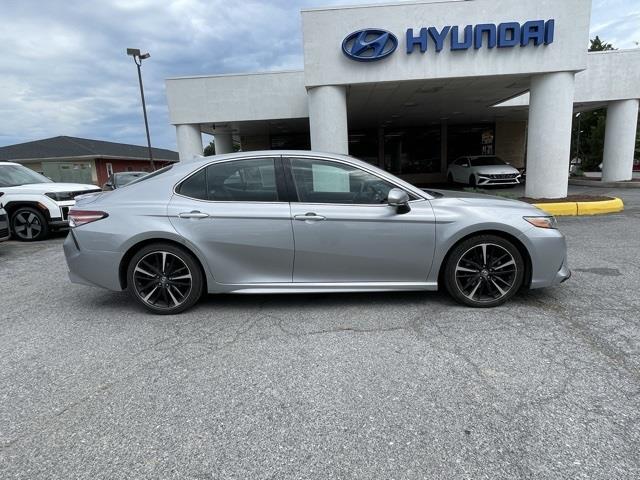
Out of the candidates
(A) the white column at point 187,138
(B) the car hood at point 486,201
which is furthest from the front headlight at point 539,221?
(A) the white column at point 187,138

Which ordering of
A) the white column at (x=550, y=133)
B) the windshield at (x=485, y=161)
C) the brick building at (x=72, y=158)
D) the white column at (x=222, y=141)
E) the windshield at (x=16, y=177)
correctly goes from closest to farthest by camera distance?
the windshield at (x=16, y=177) < the white column at (x=550, y=133) < the windshield at (x=485, y=161) < the white column at (x=222, y=141) < the brick building at (x=72, y=158)

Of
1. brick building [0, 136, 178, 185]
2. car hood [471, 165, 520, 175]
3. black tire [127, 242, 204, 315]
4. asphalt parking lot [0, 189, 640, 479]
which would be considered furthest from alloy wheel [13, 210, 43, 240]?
brick building [0, 136, 178, 185]

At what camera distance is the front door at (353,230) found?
375cm

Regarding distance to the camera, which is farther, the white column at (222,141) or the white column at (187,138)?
the white column at (222,141)

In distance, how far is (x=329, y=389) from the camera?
2639 mm

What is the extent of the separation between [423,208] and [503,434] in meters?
2.11

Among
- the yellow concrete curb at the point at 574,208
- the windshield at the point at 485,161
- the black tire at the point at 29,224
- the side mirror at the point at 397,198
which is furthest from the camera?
the windshield at the point at 485,161

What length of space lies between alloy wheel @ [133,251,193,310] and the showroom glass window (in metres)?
0.69

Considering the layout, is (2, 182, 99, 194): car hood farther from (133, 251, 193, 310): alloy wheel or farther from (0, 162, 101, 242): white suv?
(133, 251, 193, 310): alloy wheel

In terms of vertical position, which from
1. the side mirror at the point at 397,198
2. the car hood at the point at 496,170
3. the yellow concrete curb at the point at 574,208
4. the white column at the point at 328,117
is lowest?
the yellow concrete curb at the point at 574,208

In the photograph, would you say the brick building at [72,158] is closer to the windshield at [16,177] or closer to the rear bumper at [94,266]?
the windshield at [16,177]

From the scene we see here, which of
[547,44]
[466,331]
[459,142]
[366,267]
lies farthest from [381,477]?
[459,142]

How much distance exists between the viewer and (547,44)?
988cm

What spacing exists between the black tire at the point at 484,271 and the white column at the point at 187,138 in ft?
44.3
